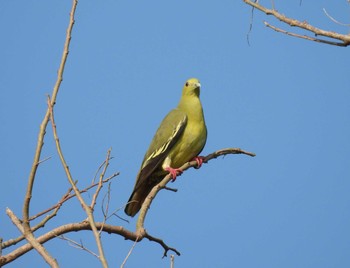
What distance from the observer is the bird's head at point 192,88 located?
8.31 metres

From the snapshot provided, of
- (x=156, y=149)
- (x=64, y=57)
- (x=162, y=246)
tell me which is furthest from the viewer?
(x=156, y=149)

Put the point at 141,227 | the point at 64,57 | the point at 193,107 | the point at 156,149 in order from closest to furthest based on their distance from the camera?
the point at 64,57
the point at 141,227
the point at 156,149
the point at 193,107

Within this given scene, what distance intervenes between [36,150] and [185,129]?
4384 mm

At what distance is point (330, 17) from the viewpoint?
15.1 feet

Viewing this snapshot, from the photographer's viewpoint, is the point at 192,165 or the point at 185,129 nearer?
the point at 192,165

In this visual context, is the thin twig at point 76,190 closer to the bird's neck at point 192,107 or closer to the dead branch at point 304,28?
the dead branch at point 304,28

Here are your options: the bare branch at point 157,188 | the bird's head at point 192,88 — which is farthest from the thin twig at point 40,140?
the bird's head at point 192,88

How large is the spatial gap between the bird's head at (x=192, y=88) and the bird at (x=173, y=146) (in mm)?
294

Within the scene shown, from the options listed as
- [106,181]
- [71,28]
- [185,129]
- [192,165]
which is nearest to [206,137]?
[185,129]

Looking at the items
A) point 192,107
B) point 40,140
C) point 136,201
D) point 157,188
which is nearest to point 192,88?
point 192,107

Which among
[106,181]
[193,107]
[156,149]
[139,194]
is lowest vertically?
[106,181]

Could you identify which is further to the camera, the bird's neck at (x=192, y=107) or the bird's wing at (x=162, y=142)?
the bird's neck at (x=192, y=107)

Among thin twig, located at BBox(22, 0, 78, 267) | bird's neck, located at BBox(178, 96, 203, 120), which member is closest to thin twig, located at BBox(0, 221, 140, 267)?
thin twig, located at BBox(22, 0, 78, 267)

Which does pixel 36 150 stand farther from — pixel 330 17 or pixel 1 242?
pixel 330 17
